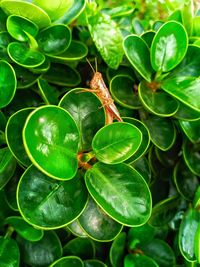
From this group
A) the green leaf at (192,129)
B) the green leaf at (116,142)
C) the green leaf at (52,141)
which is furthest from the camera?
the green leaf at (192,129)

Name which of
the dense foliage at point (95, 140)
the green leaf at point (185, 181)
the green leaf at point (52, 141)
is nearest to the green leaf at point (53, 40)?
the dense foliage at point (95, 140)

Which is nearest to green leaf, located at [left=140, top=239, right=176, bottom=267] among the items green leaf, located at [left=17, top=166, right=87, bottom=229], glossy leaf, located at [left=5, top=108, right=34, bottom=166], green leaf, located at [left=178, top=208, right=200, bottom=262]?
green leaf, located at [left=178, top=208, right=200, bottom=262]

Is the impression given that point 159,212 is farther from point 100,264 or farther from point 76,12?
point 76,12

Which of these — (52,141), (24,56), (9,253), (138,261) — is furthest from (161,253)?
(24,56)

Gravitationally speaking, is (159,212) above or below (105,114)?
below

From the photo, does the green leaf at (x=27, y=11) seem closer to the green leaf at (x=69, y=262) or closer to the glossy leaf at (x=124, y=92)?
the glossy leaf at (x=124, y=92)

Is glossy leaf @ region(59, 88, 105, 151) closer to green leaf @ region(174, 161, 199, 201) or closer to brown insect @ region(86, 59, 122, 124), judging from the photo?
brown insect @ region(86, 59, 122, 124)

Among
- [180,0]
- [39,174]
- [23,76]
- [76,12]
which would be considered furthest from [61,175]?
[180,0]
